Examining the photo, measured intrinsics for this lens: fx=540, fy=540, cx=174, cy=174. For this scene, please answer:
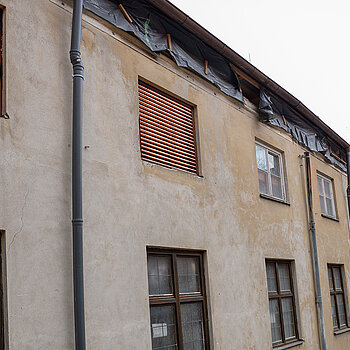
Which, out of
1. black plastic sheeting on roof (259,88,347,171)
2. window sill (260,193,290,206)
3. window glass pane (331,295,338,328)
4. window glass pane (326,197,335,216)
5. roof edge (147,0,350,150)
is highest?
roof edge (147,0,350,150)

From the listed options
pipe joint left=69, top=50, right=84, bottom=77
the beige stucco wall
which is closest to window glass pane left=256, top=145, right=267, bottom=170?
the beige stucco wall

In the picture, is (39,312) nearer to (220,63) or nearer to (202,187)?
(202,187)

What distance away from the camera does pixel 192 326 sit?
8367 mm

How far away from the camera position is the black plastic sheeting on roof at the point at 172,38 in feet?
25.7

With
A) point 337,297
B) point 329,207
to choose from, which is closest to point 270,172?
point 329,207

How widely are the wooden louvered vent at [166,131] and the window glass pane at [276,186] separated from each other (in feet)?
11.2

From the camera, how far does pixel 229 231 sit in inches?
380

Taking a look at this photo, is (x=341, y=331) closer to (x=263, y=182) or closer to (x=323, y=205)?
(x=323, y=205)

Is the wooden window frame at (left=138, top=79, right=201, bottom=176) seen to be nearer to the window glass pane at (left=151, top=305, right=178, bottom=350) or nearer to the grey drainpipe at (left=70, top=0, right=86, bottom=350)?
the grey drainpipe at (left=70, top=0, right=86, bottom=350)

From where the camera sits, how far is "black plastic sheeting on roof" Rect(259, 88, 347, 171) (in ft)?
38.2

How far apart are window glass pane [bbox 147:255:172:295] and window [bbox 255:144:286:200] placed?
157 inches

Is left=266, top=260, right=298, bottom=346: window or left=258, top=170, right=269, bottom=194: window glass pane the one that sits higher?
left=258, top=170, right=269, bottom=194: window glass pane

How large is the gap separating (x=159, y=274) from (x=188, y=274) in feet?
2.48

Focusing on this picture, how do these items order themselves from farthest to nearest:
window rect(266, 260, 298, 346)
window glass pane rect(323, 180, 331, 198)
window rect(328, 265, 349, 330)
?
window glass pane rect(323, 180, 331, 198) → window rect(328, 265, 349, 330) → window rect(266, 260, 298, 346)
